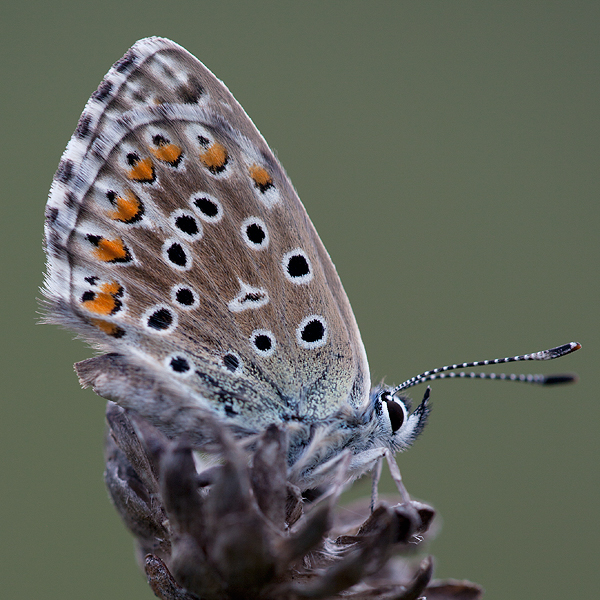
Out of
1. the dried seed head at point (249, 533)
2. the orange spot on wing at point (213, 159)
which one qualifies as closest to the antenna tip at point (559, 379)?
the dried seed head at point (249, 533)

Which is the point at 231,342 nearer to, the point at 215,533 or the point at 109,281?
the point at 109,281

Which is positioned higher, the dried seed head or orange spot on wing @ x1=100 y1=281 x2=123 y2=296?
orange spot on wing @ x1=100 y1=281 x2=123 y2=296

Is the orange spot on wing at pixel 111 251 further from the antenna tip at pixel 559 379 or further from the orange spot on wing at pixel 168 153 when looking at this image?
the antenna tip at pixel 559 379

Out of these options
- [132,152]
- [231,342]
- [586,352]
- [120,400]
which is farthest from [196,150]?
[586,352]

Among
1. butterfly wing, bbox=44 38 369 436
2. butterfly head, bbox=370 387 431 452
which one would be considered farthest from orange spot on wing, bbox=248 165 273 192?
butterfly head, bbox=370 387 431 452

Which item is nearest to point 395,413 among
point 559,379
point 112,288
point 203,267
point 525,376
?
point 525,376

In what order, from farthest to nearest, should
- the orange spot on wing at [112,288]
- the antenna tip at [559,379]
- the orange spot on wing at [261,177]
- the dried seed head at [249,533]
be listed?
the orange spot on wing at [261,177] → the orange spot on wing at [112,288] → the antenna tip at [559,379] → the dried seed head at [249,533]

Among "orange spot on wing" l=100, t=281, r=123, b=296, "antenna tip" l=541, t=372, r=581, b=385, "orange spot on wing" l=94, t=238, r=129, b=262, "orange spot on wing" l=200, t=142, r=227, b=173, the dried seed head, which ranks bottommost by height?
the dried seed head

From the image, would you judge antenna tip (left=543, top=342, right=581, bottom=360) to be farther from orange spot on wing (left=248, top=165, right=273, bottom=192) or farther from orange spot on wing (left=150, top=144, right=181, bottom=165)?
orange spot on wing (left=150, top=144, right=181, bottom=165)
